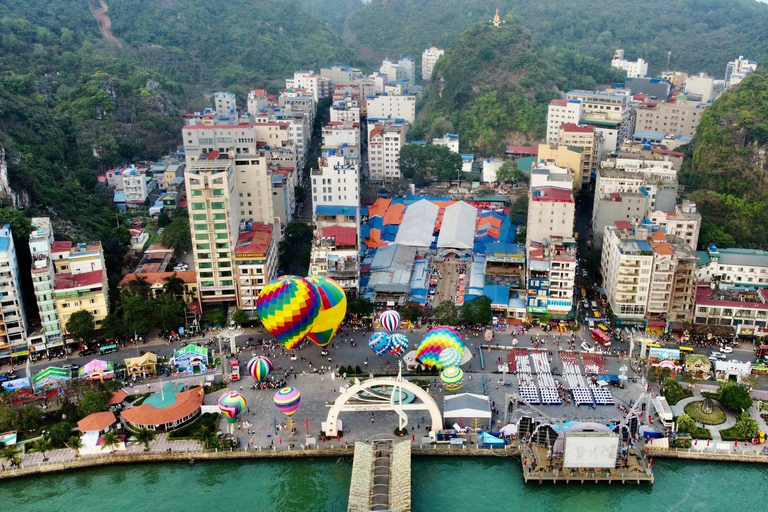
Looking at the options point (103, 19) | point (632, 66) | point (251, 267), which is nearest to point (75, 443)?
point (251, 267)

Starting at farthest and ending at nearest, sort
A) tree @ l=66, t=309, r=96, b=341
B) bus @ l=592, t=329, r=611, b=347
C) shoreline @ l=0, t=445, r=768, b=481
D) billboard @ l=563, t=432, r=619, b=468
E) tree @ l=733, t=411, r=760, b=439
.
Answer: bus @ l=592, t=329, r=611, b=347 → tree @ l=66, t=309, r=96, b=341 → tree @ l=733, t=411, r=760, b=439 → shoreline @ l=0, t=445, r=768, b=481 → billboard @ l=563, t=432, r=619, b=468

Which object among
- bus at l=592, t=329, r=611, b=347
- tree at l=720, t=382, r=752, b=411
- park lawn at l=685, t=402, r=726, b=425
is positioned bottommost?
park lawn at l=685, t=402, r=726, b=425

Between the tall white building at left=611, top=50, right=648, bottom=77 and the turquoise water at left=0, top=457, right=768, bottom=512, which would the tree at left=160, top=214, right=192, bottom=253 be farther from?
the tall white building at left=611, top=50, right=648, bottom=77

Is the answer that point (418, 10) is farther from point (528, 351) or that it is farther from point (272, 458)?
point (272, 458)

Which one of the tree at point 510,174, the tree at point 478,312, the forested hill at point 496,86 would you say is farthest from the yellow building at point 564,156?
the tree at point 478,312

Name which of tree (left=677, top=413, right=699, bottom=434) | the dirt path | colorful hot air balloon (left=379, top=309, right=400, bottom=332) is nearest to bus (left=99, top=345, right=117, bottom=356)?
colorful hot air balloon (left=379, top=309, right=400, bottom=332)
